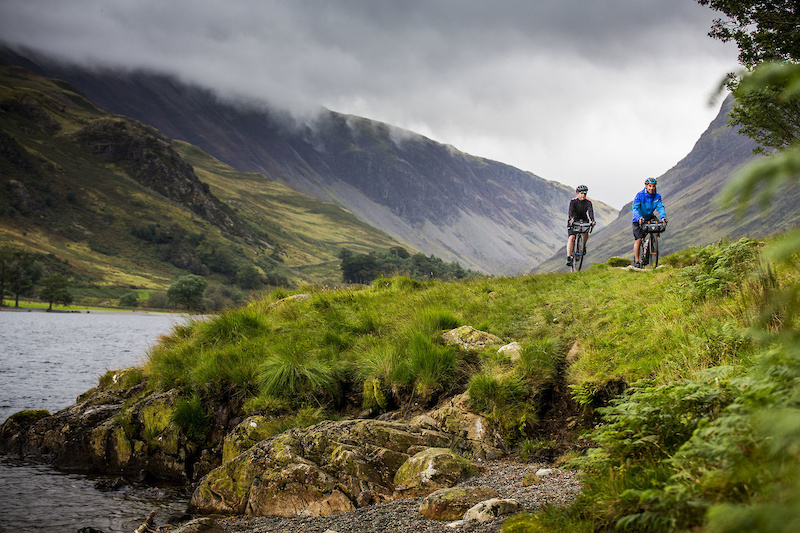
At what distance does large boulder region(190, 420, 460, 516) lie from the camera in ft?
24.0

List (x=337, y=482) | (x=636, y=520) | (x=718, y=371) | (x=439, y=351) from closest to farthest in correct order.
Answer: (x=636, y=520) < (x=718, y=371) < (x=337, y=482) < (x=439, y=351)

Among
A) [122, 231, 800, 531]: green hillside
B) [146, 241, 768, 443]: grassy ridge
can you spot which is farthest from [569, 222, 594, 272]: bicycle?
[146, 241, 768, 443]: grassy ridge

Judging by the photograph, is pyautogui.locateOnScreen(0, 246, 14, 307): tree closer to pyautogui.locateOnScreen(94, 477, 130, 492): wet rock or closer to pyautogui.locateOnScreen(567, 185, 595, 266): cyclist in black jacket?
pyautogui.locateOnScreen(94, 477, 130, 492): wet rock

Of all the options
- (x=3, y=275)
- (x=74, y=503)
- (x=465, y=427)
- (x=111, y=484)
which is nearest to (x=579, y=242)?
(x=465, y=427)

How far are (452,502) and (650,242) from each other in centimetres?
1344

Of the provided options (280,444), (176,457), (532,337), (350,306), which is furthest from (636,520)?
(350,306)

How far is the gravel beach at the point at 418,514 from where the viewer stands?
18.3 feet

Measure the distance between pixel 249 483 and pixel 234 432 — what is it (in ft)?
7.35

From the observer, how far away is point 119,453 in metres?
12.2

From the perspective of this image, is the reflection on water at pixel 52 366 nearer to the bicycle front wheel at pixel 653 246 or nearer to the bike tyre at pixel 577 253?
the bike tyre at pixel 577 253

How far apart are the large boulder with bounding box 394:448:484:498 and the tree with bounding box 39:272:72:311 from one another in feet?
551

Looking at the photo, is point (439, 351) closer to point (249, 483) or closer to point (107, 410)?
point (249, 483)

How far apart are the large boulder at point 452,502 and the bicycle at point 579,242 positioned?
13.6 meters

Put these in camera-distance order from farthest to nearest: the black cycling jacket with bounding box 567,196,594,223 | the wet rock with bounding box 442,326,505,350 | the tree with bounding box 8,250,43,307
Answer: the tree with bounding box 8,250,43,307
the black cycling jacket with bounding box 567,196,594,223
the wet rock with bounding box 442,326,505,350
